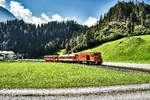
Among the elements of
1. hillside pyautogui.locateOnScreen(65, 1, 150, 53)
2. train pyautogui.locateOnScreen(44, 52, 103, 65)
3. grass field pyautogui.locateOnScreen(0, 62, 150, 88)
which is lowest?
grass field pyautogui.locateOnScreen(0, 62, 150, 88)

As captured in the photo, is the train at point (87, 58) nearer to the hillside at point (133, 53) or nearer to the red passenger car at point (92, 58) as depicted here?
the red passenger car at point (92, 58)

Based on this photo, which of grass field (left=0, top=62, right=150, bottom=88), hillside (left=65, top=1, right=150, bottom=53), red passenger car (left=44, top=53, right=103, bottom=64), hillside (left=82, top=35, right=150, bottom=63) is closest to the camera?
grass field (left=0, top=62, right=150, bottom=88)

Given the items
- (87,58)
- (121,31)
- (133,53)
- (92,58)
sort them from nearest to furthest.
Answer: (92,58) < (87,58) < (133,53) < (121,31)

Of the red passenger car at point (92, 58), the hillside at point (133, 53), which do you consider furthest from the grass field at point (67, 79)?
the hillside at point (133, 53)

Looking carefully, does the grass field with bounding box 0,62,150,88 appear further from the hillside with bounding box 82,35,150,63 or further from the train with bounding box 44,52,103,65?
the hillside with bounding box 82,35,150,63

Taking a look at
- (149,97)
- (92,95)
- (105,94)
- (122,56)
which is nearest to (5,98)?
(92,95)

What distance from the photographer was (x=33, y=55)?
131 m

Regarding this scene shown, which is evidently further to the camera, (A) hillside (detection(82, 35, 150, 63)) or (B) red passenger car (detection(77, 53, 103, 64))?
(A) hillside (detection(82, 35, 150, 63))

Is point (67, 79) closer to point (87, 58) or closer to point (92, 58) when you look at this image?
point (92, 58)

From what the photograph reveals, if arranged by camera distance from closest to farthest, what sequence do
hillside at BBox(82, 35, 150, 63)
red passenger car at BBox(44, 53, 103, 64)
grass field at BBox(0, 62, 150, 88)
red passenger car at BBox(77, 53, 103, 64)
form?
grass field at BBox(0, 62, 150, 88) < red passenger car at BBox(77, 53, 103, 64) < red passenger car at BBox(44, 53, 103, 64) < hillside at BBox(82, 35, 150, 63)

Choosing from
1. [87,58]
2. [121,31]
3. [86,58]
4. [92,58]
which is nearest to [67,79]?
[92,58]

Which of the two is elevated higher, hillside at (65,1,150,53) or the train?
hillside at (65,1,150,53)

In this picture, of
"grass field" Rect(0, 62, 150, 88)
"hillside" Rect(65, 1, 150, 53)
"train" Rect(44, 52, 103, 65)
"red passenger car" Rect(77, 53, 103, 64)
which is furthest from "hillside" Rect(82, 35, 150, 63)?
"grass field" Rect(0, 62, 150, 88)

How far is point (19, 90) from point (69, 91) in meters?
4.68
